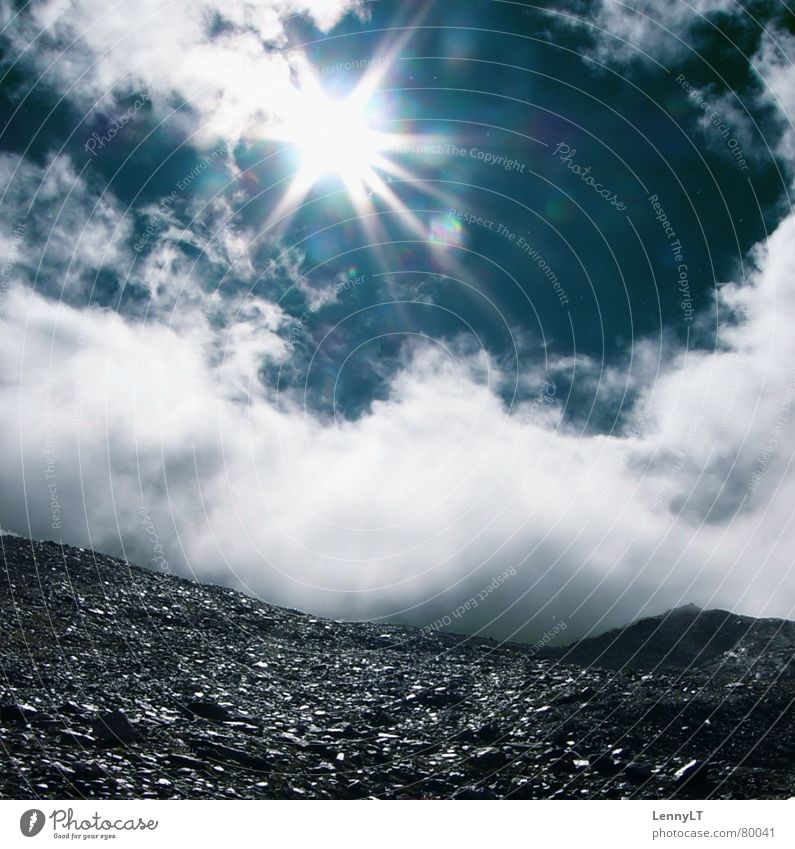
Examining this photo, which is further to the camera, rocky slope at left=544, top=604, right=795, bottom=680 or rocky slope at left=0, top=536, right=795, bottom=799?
rocky slope at left=544, top=604, right=795, bottom=680

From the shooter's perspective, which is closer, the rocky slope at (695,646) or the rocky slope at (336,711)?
the rocky slope at (336,711)

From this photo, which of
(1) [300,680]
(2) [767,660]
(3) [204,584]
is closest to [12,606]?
(3) [204,584]

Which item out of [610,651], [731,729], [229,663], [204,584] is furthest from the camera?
[204,584]

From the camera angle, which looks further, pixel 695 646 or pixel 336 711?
pixel 695 646

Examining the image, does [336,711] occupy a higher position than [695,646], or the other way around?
[336,711]
